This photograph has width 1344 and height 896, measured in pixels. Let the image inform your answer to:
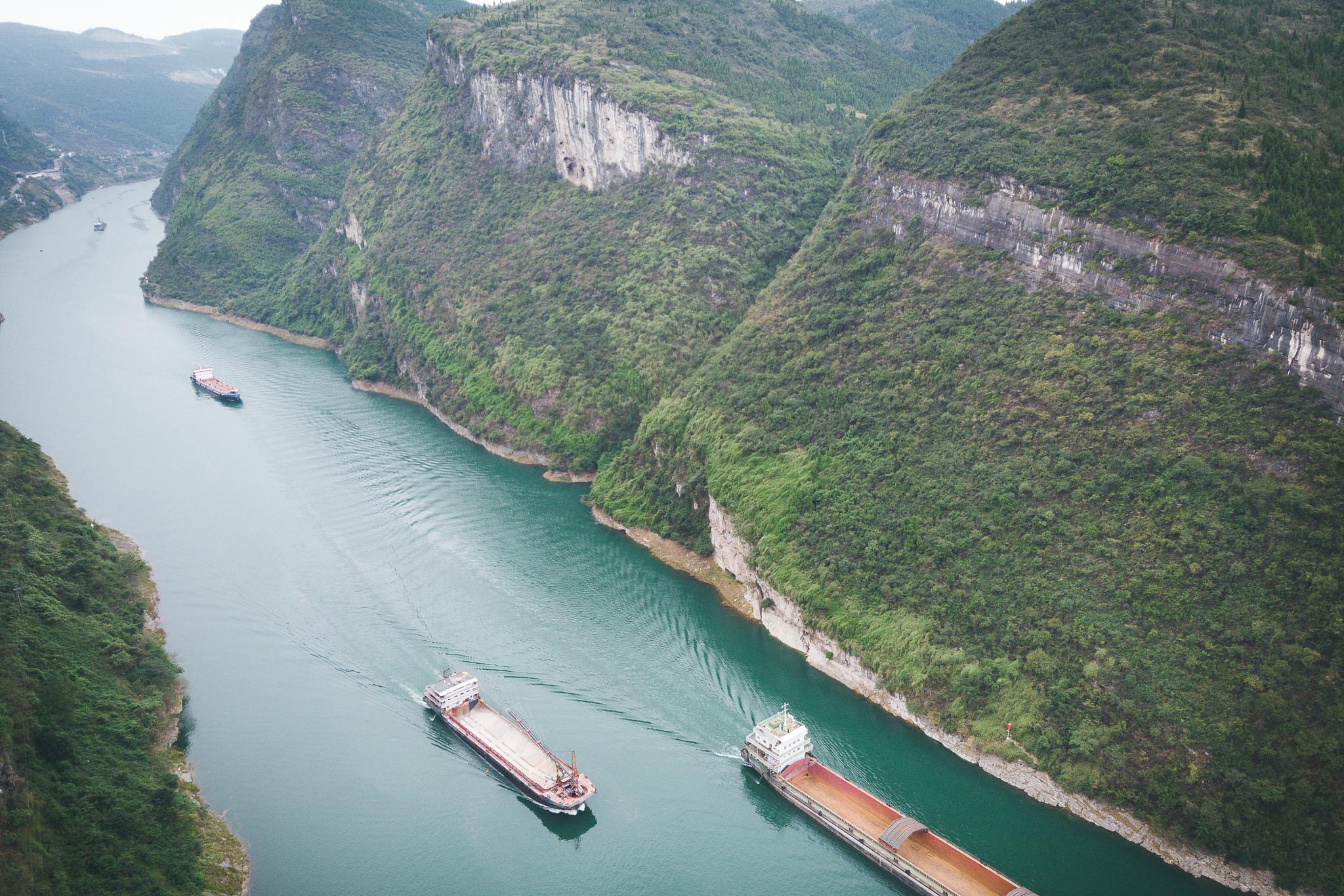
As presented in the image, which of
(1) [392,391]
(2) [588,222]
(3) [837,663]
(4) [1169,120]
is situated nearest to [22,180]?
(1) [392,391]

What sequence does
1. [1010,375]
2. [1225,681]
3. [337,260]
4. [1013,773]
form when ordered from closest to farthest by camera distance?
[1225,681]
[1013,773]
[1010,375]
[337,260]

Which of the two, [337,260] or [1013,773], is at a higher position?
[337,260]

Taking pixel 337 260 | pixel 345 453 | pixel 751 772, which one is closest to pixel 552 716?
pixel 751 772

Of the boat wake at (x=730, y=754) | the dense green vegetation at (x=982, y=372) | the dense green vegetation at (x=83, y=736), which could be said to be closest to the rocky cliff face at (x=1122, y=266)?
the dense green vegetation at (x=982, y=372)

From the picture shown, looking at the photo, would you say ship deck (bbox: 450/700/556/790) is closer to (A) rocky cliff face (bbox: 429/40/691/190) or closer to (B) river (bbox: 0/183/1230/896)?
(B) river (bbox: 0/183/1230/896)

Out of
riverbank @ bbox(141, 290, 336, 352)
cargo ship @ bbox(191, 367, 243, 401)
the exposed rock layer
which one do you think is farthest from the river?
riverbank @ bbox(141, 290, 336, 352)

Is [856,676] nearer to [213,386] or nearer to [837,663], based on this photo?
[837,663]

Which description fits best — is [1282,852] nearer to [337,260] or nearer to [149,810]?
[149,810]

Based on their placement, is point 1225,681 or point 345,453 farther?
point 345,453
